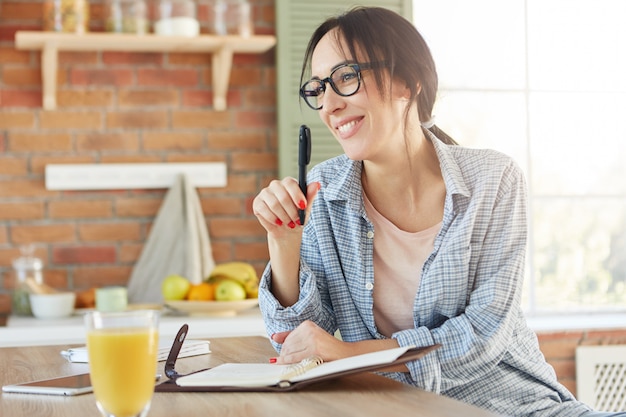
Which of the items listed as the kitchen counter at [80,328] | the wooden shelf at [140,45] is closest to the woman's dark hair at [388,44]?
the kitchen counter at [80,328]

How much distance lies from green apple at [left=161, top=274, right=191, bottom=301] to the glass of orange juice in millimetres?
2032

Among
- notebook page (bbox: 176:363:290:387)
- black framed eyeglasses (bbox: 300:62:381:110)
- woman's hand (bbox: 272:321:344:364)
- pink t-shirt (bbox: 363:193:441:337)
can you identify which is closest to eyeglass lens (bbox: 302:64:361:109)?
black framed eyeglasses (bbox: 300:62:381:110)

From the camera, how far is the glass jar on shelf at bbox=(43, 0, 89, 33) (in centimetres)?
315

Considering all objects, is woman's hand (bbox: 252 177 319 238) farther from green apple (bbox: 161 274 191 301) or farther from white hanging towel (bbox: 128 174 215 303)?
white hanging towel (bbox: 128 174 215 303)

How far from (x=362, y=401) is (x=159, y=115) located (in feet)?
8.07

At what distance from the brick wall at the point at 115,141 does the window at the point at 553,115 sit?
81 cm

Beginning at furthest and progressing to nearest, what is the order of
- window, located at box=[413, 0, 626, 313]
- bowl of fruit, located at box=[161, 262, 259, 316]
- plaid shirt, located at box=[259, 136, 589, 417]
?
window, located at box=[413, 0, 626, 313]
bowl of fruit, located at box=[161, 262, 259, 316]
plaid shirt, located at box=[259, 136, 589, 417]

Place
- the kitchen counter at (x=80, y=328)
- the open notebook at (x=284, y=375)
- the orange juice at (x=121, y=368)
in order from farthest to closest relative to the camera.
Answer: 1. the kitchen counter at (x=80, y=328)
2. the open notebook at (x=284, y=375)
3. the orange juice at (x=121, y=368)

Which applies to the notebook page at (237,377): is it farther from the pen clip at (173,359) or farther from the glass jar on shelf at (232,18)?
the glass jar on shelf at (232,18)

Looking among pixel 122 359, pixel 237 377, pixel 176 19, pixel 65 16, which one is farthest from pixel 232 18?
pixel 122 359

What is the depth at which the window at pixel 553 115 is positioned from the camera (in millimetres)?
3645

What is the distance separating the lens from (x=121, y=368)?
92cm

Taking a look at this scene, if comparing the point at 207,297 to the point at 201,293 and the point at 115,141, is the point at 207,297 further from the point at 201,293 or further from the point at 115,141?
the point at 115,141

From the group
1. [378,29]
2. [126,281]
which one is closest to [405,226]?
[378,29]
